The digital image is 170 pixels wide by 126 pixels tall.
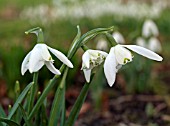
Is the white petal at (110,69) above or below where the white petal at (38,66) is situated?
below

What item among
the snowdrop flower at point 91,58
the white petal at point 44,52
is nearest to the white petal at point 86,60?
the snowdrop flower at point 91,58

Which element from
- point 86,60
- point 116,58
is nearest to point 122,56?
point 116,58

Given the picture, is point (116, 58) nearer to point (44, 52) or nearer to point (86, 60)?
point (86, 60)

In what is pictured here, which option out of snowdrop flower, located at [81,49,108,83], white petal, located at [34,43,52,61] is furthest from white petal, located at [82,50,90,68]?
white petal, located at [34,43,52,61]

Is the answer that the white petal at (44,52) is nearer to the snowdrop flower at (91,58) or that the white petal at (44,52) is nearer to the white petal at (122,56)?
the snowdrop flower at (91,58)

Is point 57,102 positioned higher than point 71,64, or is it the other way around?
point 71,64

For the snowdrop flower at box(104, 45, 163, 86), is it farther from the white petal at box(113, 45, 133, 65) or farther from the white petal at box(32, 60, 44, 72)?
the white petal at box(32, 60, 44, 72)

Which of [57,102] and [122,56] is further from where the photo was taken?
[57,102]

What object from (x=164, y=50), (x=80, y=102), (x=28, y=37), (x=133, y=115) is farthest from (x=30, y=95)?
(x=28, y=37)
